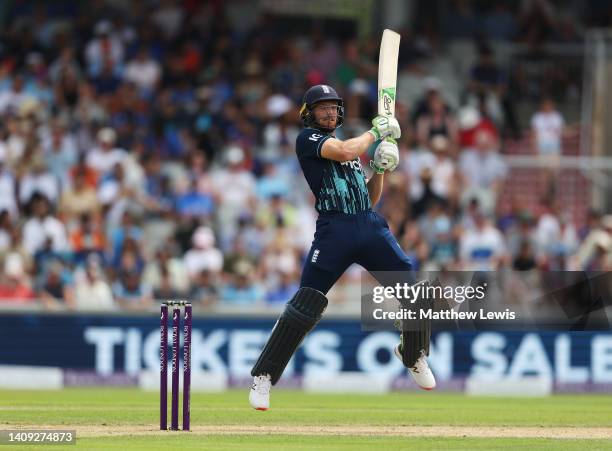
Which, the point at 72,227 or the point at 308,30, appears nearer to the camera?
the point at 72,227

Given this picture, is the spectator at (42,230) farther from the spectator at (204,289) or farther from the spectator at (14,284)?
the spectator at (204,289)

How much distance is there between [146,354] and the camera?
14930mm

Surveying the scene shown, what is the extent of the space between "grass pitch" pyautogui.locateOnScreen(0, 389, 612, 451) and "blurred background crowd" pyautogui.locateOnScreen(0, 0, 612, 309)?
3425 mm

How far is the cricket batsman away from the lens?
8.79 m

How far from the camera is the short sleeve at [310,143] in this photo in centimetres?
881

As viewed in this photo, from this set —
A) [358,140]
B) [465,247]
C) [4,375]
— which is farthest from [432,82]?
[358,140]

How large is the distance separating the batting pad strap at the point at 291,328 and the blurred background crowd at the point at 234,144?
6355mm

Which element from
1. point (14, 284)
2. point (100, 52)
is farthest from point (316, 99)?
point (100, 52)

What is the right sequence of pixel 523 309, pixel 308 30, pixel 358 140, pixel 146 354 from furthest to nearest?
pixel 308 30 → pixel 146 354 → pixel 523 309 → pixel 358 140

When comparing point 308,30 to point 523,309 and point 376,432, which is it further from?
point 376,432

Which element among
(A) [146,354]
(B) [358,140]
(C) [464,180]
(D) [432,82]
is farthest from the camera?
(D) [432,82]

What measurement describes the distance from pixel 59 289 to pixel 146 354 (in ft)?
4.24

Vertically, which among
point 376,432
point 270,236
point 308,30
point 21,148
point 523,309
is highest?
point 308,30

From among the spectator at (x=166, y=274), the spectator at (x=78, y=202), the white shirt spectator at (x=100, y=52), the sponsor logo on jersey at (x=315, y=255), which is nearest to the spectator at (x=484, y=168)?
the spectator at (x=166, y=274)
